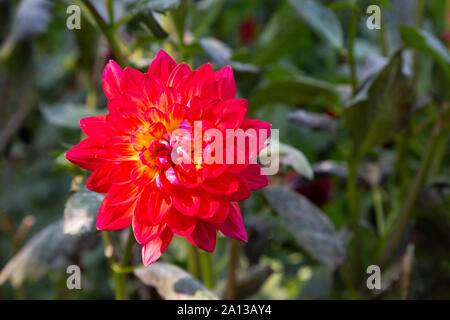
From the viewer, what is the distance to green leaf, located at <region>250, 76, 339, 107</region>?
614mm

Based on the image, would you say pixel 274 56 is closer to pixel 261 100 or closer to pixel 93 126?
pixel 261 100

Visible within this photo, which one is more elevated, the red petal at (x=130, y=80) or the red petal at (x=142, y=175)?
the red petal at (x=130, y=80)

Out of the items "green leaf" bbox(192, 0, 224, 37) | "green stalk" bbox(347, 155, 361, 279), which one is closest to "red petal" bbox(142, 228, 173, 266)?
"green stalk" bbox(347, 155, 361, 279)

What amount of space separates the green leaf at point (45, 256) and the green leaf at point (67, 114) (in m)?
0.12

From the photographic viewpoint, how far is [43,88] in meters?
1.08

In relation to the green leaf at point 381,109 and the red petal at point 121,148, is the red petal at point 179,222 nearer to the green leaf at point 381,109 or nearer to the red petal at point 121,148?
the red petal at point 121,148

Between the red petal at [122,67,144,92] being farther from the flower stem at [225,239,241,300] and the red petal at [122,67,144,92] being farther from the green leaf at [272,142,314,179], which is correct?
the flower stem at [225,239,241,300]

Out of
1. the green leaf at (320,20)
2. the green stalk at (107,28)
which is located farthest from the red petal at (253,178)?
the green leaf at (320,20)

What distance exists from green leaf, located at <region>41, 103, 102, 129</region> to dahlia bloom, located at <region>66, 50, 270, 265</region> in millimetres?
250

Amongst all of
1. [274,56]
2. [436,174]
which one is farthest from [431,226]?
[274,56]

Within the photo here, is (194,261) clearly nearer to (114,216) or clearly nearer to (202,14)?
(114,216)

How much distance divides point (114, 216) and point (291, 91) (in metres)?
0.33

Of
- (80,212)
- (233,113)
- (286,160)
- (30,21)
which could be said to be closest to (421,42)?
(286,160)

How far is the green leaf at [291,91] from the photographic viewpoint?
0.61 meters
